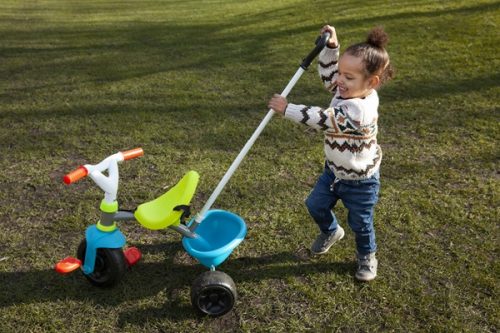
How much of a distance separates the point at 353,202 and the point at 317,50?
0.85 metres

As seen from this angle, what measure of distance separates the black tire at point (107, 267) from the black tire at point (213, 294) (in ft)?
1.45

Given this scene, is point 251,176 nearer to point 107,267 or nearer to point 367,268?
point 367,268

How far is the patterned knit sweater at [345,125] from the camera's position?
2.16m

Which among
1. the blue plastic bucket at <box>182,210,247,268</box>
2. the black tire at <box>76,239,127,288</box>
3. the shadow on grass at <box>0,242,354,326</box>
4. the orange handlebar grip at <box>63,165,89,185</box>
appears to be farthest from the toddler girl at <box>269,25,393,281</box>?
the black tire at <box>76,239,127,288</box>

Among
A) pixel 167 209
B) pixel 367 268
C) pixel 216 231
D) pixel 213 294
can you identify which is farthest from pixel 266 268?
pixel 167 209

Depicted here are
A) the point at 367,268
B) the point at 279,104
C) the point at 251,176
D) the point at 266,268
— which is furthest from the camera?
the point at 251,176

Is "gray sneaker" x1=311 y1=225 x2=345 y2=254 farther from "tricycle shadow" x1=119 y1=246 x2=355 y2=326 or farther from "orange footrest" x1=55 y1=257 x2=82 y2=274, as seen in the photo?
"orange footrest" x1=55 y1=257 x2=82 y2=274

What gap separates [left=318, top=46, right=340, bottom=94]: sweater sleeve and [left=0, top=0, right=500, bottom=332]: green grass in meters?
1.07

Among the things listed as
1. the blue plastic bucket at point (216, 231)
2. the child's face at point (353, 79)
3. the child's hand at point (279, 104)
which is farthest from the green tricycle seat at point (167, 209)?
the child's face at point (353, 79)

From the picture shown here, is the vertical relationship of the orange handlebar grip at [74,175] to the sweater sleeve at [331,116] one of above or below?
below

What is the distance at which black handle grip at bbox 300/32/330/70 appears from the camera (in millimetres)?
2295

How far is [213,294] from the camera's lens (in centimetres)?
242

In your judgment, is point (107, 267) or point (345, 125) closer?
point (345, 125)

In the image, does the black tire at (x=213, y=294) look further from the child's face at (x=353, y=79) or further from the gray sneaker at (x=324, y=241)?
the child's face at (x=353, y=79)
